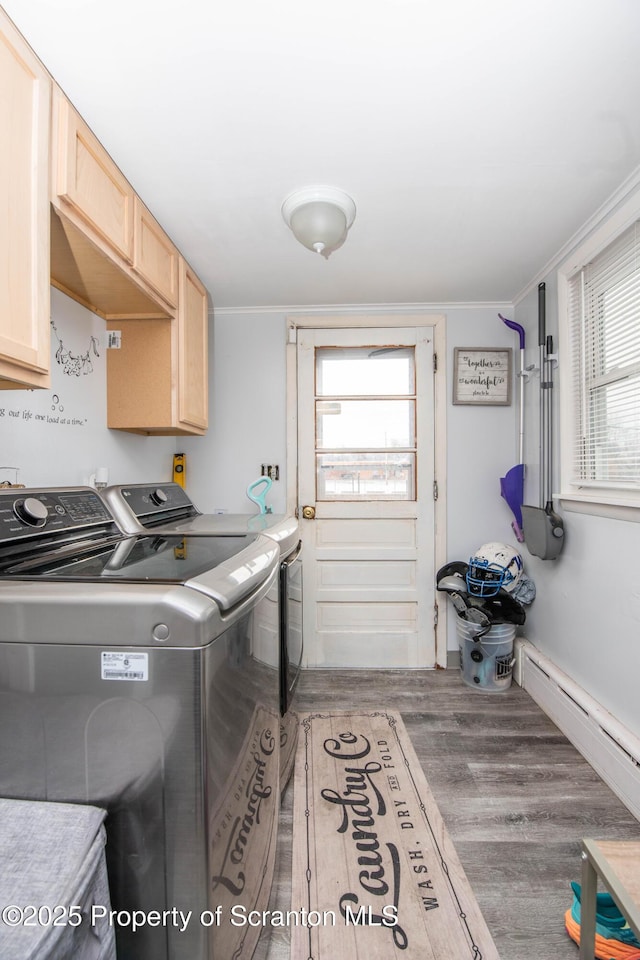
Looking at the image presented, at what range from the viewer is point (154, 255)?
1.89 metres

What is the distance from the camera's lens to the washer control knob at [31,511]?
1.25m

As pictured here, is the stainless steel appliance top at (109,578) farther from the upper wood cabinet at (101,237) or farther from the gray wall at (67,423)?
the upper wood cabinet at (101,237)

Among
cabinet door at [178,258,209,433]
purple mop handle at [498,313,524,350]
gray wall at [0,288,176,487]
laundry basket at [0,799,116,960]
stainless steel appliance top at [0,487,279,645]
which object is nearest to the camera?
laundry basket at [0,799,116,960]

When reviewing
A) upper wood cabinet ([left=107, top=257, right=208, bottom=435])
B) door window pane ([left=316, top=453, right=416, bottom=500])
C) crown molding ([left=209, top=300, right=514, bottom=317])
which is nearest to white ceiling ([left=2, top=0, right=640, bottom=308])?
upper wood cabinet ([left=107, top=257, right=208, bottom=435])

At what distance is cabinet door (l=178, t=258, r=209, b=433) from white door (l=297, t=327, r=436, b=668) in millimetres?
666

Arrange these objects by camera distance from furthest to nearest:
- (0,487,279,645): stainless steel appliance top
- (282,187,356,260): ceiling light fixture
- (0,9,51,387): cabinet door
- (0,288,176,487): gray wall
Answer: (282,187,356,260): ceiling light fixture
(0,288,176,487): gray wall
(0,9,51,387): cabinet door
(0,487,279,645): stainless steel appliance top

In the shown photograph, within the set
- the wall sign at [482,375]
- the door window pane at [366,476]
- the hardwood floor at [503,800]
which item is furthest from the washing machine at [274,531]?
the wall sign at [482,375]

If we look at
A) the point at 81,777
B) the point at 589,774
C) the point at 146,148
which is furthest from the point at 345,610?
the point at 146,148

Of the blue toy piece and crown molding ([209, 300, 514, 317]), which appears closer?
the blue toy piece

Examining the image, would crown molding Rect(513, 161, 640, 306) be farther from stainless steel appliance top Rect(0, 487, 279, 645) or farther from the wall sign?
stainless steel appliance top Rect(0, 487, 279, 645)

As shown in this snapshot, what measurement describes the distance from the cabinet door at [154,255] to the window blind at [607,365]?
1.86 metres

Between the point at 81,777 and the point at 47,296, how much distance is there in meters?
1.12

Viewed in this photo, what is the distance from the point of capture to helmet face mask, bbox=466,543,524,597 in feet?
8.41

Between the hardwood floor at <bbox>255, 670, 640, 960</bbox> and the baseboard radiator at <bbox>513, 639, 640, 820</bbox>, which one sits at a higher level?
the baseboard radiator at <bbox>513, 639, 640, 820</bbox>
